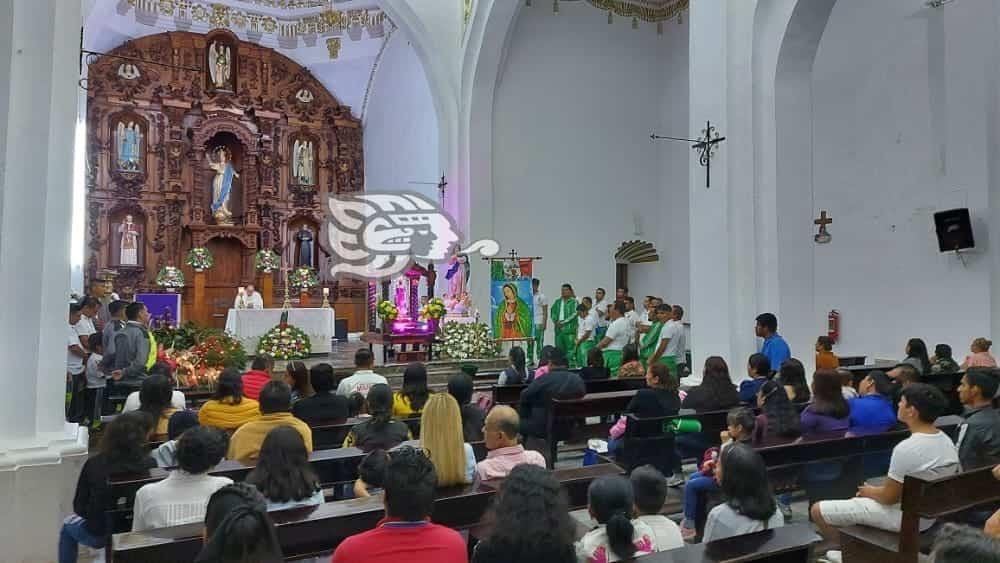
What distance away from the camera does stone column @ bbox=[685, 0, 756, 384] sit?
22.4 ft

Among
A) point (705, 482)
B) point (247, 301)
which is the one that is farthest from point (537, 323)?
point (705, 482)

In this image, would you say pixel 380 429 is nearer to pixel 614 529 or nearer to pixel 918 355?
pixel 614 529

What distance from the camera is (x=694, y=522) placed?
145 inches

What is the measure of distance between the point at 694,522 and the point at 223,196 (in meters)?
15.3

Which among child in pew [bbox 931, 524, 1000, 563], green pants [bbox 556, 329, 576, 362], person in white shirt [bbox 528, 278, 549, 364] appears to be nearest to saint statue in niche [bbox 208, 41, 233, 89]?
person in white shirt [bbox 528, 278, 549, 364]

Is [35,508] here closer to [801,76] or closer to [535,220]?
[801,76]

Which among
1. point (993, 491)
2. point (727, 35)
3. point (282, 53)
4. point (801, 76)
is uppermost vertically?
point (282, 53)

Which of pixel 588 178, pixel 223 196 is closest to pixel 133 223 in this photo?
pixel 223 196

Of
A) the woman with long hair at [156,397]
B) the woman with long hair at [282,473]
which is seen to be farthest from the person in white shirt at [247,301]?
the woman with long hair at [282,473]

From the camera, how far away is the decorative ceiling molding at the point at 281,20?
54.4 ft

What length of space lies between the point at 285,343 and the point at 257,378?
5003mm

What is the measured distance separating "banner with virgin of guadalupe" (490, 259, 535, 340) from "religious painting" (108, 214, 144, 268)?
9222mm

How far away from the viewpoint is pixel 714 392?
15.9 feet

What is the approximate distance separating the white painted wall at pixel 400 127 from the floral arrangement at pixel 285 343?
570cm
